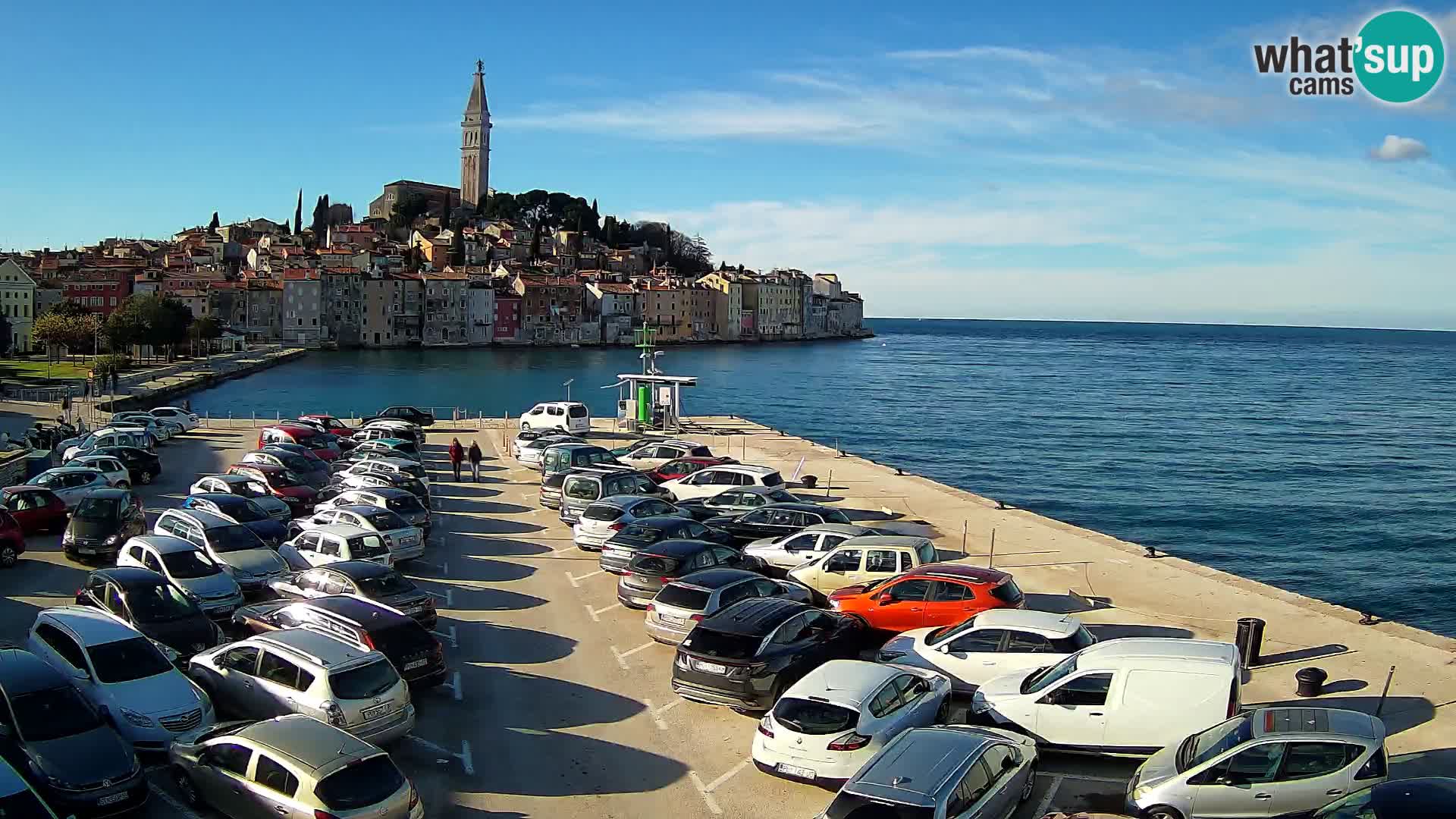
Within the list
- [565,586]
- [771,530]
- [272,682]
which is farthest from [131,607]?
[771,530]

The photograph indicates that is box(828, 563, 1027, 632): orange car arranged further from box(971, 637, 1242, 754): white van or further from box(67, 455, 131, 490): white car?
box(67, 455, 131, 490): white car

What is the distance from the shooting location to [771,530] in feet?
67.3

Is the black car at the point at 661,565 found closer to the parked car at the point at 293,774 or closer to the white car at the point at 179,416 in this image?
the parked car at the point at 293,774

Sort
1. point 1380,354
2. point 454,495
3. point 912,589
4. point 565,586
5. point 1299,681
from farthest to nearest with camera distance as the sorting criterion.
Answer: point 1380,354, point 454,495, point 565,586, point 912,589, point 1299,681

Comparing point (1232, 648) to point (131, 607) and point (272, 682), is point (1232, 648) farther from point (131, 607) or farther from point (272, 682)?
point (131, 607)

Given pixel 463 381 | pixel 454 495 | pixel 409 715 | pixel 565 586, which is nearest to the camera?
pixel 409 715

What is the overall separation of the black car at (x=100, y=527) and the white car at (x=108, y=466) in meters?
6.66

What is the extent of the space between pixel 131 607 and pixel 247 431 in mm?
28606

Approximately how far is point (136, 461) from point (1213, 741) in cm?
2555

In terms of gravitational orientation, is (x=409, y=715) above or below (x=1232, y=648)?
below

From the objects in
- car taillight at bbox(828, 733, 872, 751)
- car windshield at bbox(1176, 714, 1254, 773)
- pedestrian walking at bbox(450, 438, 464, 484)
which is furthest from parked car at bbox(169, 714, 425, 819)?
pedestrian walking at bbox(450, 438, 464, 484)

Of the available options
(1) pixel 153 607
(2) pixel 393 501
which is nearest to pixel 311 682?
(1) pixel 153 607

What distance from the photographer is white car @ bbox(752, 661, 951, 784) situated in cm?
967

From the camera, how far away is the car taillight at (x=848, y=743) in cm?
967
